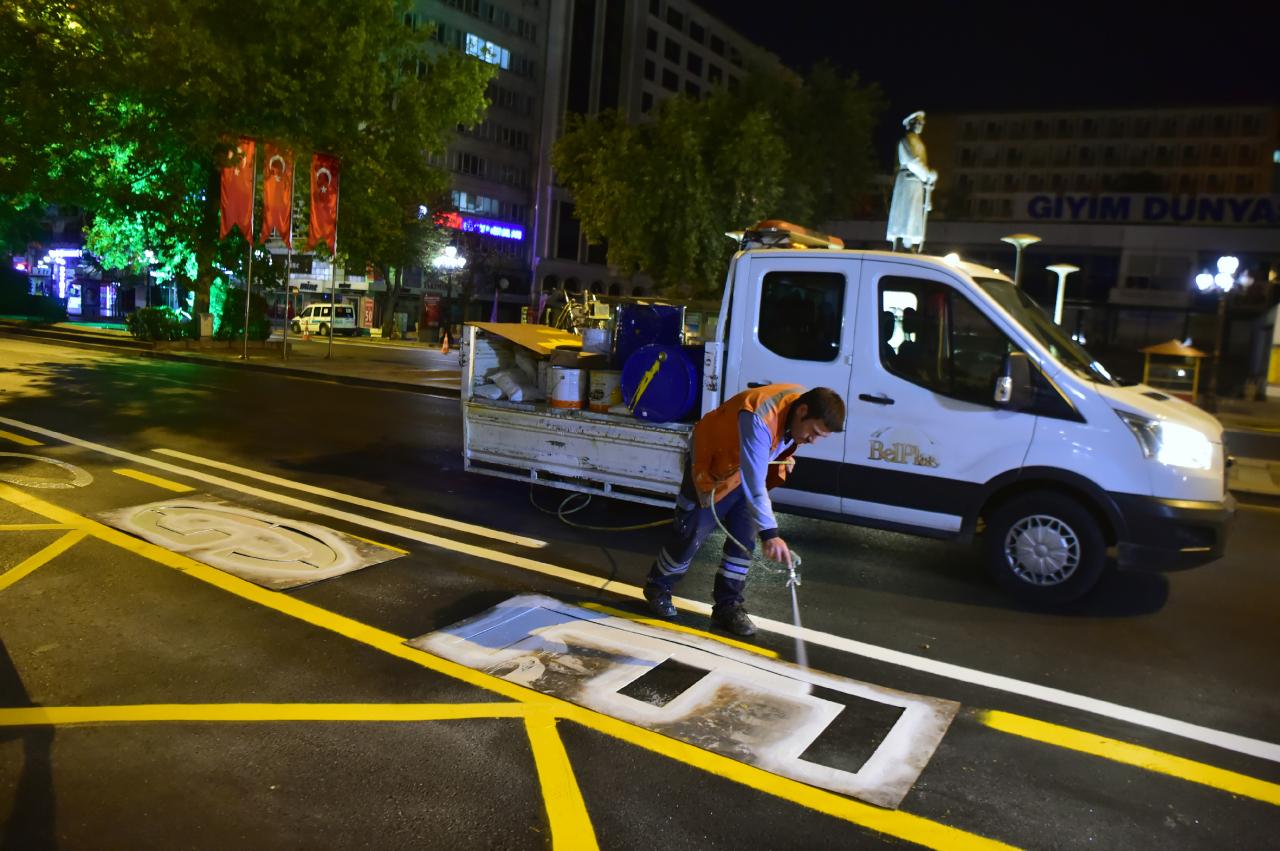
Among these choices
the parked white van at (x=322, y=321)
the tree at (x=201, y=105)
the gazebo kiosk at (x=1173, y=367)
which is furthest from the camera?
the parked white van at (x=322, y=321)

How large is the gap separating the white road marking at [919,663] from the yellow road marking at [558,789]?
74.3 inches

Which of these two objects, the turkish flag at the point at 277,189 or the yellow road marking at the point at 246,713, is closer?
the yellow road marking at the point at 246,713

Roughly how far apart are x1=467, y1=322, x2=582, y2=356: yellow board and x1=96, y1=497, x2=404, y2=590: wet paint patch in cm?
228

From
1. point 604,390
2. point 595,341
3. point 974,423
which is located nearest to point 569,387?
point 604,390

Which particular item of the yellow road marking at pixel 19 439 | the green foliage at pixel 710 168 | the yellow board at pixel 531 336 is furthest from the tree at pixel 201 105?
the yellow board at pixel 531 336

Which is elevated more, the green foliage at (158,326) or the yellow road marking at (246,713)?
the green foliage at (158,326)

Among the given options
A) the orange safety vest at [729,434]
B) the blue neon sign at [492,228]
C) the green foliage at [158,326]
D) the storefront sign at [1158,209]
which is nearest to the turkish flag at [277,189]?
the green foliage at [158,326]

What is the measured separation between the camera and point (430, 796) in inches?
132

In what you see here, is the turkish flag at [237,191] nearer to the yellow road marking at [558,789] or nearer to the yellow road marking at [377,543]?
the yellow road marking at [377,543]

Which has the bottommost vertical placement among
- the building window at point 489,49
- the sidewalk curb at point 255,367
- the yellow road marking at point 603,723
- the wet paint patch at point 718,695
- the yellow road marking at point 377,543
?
the yellow road marking at point 603,723

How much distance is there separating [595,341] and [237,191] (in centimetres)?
1927

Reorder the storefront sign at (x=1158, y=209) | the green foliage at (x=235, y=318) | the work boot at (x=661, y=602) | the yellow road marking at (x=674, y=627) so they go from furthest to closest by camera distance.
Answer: the storefront sign at (x=1158, y=209) → the green foliage at (x=235, y=318) → the work boot at (x=661, y=602) → the yellow road marking at (x=674, y=627)

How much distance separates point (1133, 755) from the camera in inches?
158

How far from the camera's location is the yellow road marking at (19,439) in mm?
9715
